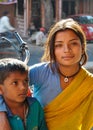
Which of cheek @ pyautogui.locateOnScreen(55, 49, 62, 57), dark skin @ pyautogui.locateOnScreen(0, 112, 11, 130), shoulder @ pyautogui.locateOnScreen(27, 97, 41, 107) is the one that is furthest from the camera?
cheek @ pyautogui.locateOnScreen(55, 49, 62, 57)

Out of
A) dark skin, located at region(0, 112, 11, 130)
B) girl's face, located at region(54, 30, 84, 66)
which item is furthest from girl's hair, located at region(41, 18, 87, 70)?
dark skin, located at region(0, 112, 11, 130)

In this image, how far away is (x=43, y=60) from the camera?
2.63 metres

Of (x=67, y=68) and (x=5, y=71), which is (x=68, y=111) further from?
(x=5, y=71)

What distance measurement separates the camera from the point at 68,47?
2432 millimetres

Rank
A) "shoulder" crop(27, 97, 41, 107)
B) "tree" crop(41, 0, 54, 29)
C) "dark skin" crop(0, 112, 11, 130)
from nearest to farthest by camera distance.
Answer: "dark skin" crop(0, 112, 11, 130)
"shoulder" crop(27, 97, 41, 107)
"tree" crop(41, 0, 54, 29)

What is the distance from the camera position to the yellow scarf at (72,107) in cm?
245

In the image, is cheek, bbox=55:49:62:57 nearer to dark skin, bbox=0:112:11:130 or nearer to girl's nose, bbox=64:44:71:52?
girl's nose, bbox=64:44:71:52

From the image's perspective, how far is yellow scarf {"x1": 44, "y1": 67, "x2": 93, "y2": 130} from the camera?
245cm

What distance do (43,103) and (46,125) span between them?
139 mm

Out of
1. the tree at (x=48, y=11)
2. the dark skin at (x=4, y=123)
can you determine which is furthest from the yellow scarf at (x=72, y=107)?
the tree at (x=48, y=11)

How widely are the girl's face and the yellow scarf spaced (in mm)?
136

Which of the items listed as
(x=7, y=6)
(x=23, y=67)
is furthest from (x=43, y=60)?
(x=7, y=6)

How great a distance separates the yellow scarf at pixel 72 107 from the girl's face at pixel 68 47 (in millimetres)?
136

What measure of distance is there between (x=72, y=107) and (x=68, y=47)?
345 mm
